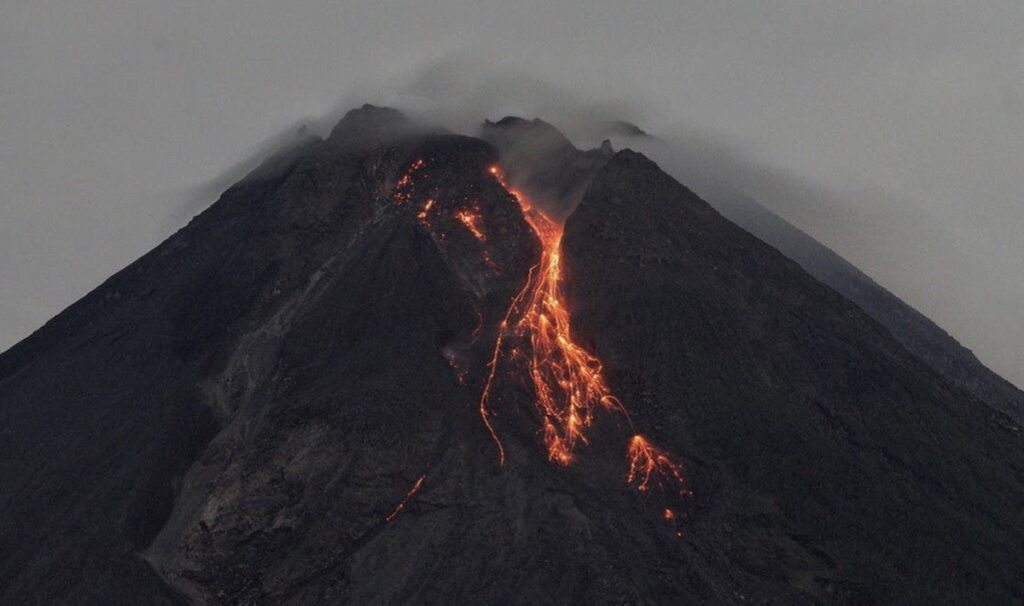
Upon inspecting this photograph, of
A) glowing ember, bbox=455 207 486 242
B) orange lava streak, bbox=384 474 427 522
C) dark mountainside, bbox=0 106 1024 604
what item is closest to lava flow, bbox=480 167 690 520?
dark mountainside, bbox=0 106 1024 604

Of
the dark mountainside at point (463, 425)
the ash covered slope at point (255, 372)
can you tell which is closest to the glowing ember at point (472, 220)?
the dark mountainside at point (463, 425)

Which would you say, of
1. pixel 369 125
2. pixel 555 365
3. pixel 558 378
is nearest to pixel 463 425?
pixel 558 378

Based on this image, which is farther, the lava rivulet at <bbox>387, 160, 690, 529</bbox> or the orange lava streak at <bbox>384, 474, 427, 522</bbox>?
the lava rivulet at <bbox>387, 160, 690, 529</bbox>

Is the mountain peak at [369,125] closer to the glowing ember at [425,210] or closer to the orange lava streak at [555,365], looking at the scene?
the glowing ember at [425,210]

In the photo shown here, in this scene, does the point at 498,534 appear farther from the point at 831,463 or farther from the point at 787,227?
the point at 787,227

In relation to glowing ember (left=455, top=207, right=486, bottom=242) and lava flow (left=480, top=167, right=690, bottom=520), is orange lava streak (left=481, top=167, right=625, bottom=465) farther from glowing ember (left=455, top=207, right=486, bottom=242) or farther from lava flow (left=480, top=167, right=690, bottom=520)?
glowing ember (left=455, top=207, right=486, bottom=242)

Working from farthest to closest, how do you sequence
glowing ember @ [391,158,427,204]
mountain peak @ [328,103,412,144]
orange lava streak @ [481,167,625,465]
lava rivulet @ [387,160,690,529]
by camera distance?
mountain peak @ [328,103,412,144] → glowing ember @ [391,158,427,204] → orange lava streak @ [481,167,625,465] → lava rivulet @ [387,160,690,529]
